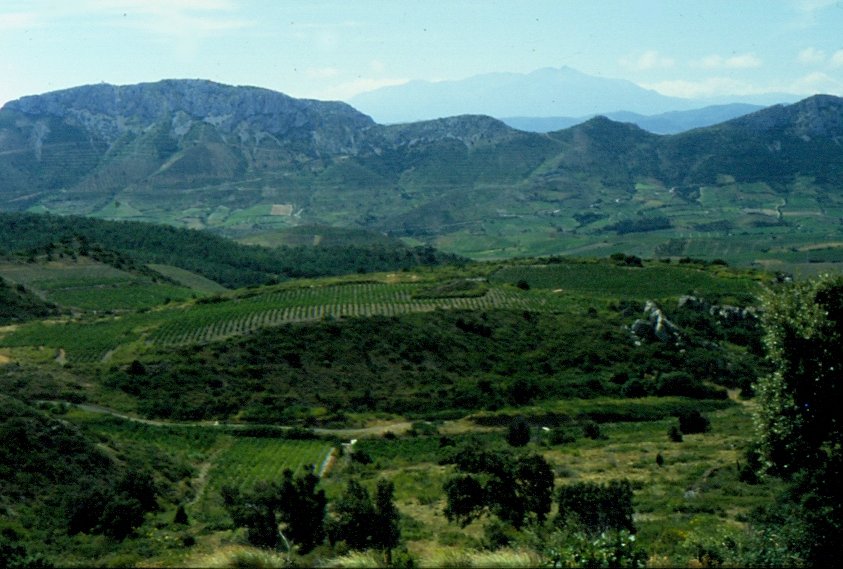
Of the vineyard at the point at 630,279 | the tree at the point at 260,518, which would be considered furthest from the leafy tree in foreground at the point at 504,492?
the vineyard at the point at 630,279

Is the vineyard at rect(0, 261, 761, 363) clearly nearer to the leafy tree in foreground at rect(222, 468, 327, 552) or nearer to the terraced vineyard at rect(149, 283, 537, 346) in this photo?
the terraced vineyard at rect(149, 283, 537, 346)

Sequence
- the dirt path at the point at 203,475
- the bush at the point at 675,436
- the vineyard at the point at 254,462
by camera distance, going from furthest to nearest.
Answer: the bush at the point at 675,436 < the vineyard at the point at 254,462 < the dirt path at the point at 203,475

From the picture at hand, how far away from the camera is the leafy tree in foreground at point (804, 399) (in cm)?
1839

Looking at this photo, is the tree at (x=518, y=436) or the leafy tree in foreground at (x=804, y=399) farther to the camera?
the tree at (x=518, y=436)

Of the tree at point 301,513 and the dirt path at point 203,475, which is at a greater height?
the tree at point 301,513

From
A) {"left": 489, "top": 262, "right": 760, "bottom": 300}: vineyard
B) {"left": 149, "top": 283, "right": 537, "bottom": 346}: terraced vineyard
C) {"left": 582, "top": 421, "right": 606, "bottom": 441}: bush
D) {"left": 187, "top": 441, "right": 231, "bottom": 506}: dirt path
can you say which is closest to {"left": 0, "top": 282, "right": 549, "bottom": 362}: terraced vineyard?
{"left": 149, "top": 283, "right": 537, "bottom": 346}: terraced vineyard

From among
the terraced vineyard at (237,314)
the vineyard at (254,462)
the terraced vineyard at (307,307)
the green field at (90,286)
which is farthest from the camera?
the green field at (90,286)

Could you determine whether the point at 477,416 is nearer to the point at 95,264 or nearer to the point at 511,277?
the point at 511,277

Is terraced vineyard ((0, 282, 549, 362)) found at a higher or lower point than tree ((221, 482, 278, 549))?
lower

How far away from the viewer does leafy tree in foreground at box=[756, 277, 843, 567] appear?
18391mm

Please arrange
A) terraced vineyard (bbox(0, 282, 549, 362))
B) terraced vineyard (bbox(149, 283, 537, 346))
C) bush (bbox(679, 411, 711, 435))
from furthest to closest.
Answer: terraced vineyard (bbox(149, 283, 537, 346)) < terraced vineyard (bbox(0, 282, 549, 362)) < bush (bbox(679, 411, 711, 435))

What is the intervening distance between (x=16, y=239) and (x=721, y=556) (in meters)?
190

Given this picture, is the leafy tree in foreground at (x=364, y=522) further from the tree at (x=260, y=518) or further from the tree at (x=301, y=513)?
the tree at (x=260, y=518)

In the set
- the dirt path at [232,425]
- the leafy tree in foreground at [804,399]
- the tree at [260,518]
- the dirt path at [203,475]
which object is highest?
the leafy tree in foreground at [804,399]
